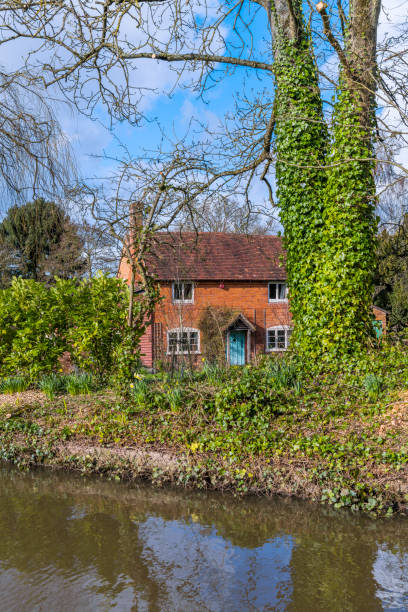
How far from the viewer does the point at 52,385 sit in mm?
9539

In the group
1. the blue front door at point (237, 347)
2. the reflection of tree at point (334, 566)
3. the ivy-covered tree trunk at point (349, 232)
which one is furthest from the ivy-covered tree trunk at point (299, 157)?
the blue front door at point (237, 347)

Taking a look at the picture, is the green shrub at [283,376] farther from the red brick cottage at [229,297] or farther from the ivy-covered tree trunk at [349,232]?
the red brick cottage at [229,297]

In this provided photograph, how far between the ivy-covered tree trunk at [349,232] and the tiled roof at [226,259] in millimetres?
14613

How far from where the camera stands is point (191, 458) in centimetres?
695

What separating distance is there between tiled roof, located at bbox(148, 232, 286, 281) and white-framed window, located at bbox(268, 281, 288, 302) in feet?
1.59

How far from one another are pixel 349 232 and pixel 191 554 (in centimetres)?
676

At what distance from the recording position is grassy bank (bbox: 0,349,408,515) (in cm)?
615

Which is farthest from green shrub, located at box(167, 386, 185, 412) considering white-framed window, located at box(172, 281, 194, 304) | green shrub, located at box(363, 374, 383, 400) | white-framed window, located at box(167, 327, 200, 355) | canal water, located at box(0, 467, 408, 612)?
white-framed window, located at box(172, 281, 194, 304)

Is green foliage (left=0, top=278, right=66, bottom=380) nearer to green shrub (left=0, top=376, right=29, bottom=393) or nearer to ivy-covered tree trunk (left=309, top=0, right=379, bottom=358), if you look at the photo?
green shrub (left=0, top=376, right=29, bottom=393)

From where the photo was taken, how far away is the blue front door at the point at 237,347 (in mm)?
25859

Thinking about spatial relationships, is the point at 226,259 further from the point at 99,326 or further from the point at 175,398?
the point at 175,398

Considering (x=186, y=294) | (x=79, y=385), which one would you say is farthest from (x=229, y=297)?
(x=79, y=385)

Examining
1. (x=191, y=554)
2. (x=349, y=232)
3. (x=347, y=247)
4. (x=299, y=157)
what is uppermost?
(x=299, y=157)

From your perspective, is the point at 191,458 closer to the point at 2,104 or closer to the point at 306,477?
the point at 306,477
